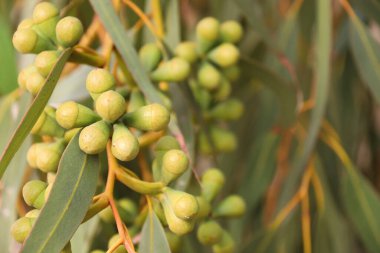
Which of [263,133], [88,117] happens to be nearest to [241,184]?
[263,133]

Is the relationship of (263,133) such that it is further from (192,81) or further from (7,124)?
(7,124)

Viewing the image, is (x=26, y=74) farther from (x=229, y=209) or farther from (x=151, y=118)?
(x=229, y=209)

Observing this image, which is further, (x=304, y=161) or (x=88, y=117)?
(x=304, y=161)

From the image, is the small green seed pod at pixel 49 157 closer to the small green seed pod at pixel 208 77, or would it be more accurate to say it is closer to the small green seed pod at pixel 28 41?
the small green seed pod at pixel 28 41

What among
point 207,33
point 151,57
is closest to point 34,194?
point 151,57

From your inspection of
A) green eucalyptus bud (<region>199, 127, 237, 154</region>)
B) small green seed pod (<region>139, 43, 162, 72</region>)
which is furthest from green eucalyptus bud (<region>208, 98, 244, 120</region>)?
small green seed pod (<region>139, 43, 162, 72</region>)

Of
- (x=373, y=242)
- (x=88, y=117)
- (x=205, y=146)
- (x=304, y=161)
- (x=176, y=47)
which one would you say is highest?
(x=88, y=117)

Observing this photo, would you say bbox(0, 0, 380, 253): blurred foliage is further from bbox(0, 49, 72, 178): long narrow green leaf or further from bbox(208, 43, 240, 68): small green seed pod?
bbox(0, 49, 72, 178): long narrow green leaf
